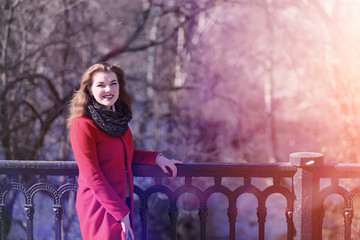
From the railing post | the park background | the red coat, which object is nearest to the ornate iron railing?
the railing post

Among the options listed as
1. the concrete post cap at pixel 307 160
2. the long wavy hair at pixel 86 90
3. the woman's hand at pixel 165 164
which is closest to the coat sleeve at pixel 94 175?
the long wavy hair at pixel 86 90

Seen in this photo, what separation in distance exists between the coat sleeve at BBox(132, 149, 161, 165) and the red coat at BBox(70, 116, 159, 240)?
0.25m

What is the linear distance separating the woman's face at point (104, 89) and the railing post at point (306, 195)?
3.92ft

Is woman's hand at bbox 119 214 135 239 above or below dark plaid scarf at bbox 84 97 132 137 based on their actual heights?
below

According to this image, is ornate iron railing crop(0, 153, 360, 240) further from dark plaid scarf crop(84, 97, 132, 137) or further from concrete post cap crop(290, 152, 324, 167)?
dark plaid scarf crop(84, 97, 132, 137)

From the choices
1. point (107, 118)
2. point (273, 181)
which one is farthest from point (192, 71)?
point (107, 118)

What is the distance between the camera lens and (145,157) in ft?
9.20

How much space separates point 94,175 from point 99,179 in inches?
1.4

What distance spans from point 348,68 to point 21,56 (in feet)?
21.2

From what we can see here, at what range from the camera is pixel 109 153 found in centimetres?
247

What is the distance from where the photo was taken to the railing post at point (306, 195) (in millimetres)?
2740

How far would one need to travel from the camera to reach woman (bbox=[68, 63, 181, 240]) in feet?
7.72

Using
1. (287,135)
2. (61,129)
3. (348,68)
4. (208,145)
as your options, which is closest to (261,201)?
(348,68)

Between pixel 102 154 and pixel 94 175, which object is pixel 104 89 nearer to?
pixel 102 154
